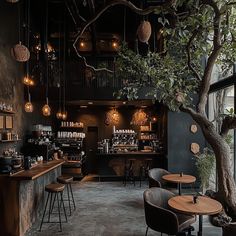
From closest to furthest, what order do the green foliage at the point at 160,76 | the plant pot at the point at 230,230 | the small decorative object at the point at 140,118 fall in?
the plant pot at the point at 230,230
the green foliage at the point at 160,76
the small decorative object at the point at 140,118

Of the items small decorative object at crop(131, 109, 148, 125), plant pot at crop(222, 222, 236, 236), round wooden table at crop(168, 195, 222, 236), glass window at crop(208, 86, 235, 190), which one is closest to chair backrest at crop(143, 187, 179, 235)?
round wooden table at crop(168, 195, 222, 236)

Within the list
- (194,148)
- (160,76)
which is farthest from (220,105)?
(160,76)

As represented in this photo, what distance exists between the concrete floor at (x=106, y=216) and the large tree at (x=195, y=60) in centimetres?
167

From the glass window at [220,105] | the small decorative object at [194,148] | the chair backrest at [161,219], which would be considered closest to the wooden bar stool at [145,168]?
the small decorative object at [194,148]

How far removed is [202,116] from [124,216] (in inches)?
111

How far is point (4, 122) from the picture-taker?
6.96 metres

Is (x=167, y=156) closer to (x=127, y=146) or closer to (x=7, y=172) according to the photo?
(x=127, y=146)

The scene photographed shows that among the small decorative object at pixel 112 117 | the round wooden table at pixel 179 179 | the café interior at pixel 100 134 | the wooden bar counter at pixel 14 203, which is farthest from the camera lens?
the small decorative object at pixel 112 117

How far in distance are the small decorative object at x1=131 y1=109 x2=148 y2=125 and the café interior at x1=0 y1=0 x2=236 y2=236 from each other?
0.15 ft

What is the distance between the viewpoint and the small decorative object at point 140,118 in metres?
Result: 12.0

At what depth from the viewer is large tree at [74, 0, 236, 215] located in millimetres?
3670

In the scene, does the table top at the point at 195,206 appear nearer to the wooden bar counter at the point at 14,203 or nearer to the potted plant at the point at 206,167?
the wooden bar counter at the point at 14,203

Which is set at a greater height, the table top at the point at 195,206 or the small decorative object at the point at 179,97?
the small decorative object at the point at 179,97

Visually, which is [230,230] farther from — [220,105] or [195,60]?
[220,105]
